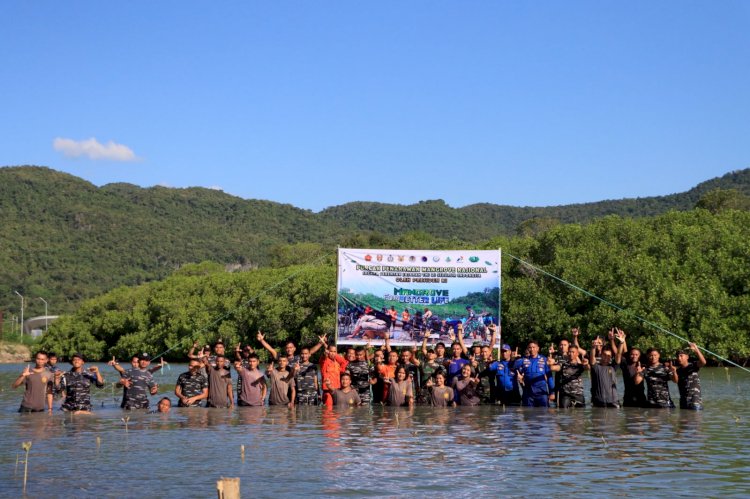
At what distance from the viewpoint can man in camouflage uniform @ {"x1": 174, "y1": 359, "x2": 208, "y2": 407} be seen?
22062 millimetres

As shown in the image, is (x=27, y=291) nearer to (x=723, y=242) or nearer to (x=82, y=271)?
(x=82, y=271)

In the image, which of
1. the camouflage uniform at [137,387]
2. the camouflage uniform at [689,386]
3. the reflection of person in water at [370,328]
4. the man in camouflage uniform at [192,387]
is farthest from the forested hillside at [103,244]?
the camouflage uniform at [689,386]

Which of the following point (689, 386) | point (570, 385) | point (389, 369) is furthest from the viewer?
point (389, 369)

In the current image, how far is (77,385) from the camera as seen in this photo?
69.7ft

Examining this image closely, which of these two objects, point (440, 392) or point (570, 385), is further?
point (440, 392)

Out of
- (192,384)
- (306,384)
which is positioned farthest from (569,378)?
(192,384)

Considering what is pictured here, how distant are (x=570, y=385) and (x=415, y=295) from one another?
7330 mm

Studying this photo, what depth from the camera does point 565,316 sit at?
5150 cm

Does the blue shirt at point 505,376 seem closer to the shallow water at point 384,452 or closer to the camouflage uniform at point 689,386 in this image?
the shallow water at point 384,452

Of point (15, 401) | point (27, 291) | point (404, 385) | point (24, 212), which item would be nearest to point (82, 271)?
point (27, 291)

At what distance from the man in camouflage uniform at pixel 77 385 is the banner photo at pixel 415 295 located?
7753mm

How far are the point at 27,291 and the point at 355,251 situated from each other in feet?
423

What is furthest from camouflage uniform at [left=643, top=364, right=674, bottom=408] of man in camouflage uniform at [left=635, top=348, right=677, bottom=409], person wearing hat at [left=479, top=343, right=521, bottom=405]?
person wearing hat at [left=479, top=343, right=521, bottom=405]

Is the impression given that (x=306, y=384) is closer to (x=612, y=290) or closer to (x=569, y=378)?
(x=569, y=378)
